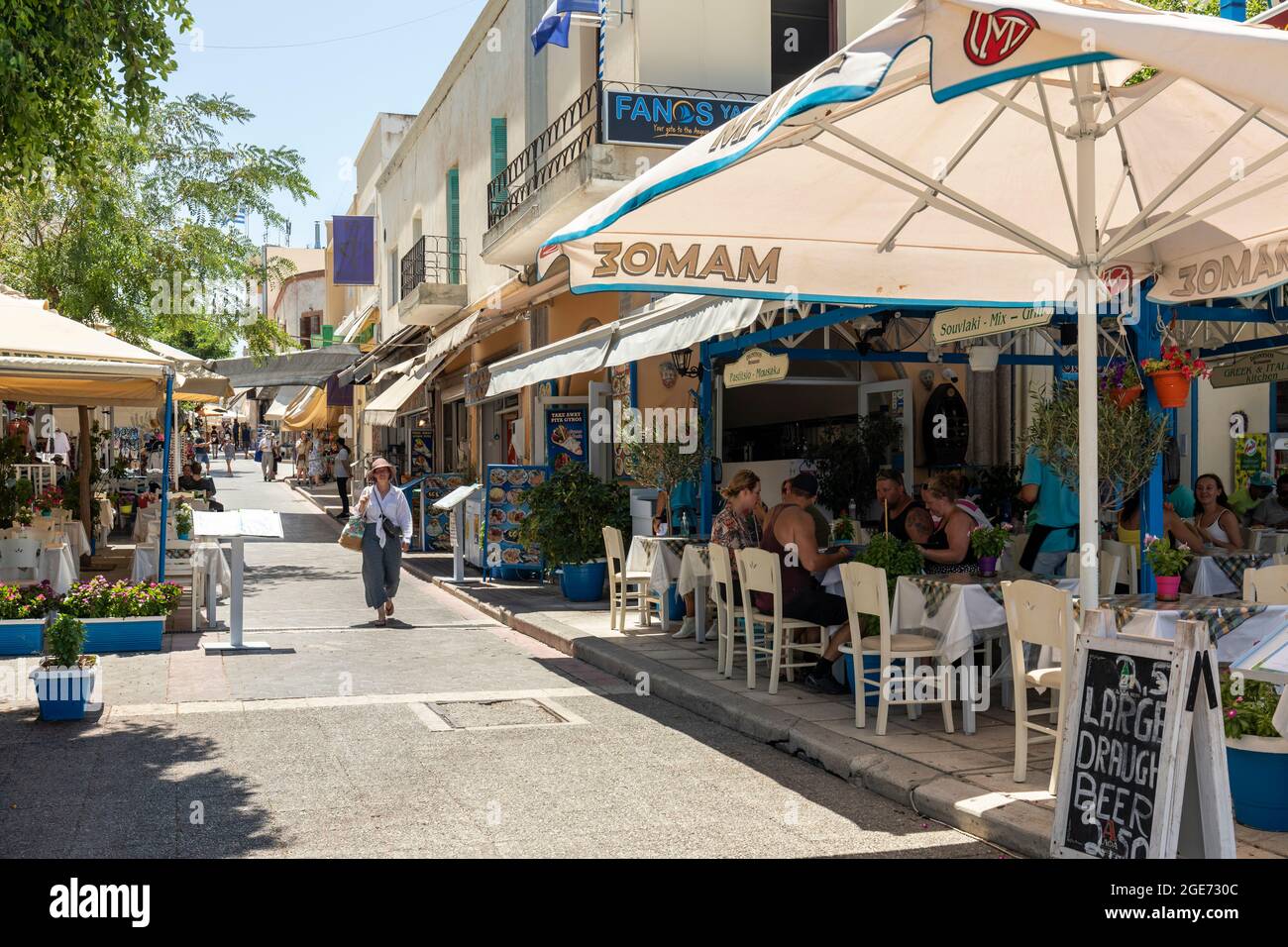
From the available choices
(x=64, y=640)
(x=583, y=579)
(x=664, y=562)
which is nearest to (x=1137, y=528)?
(x=664, y=562)

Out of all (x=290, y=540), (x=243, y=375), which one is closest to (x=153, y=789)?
(x=290, y=540)

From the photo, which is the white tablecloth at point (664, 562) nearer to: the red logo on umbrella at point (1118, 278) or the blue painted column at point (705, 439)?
the blue painted column at point (705, 439)

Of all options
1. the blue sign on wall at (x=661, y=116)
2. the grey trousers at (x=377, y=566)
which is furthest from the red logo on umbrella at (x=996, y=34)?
the blue sign on wall at (x=661, y=116)

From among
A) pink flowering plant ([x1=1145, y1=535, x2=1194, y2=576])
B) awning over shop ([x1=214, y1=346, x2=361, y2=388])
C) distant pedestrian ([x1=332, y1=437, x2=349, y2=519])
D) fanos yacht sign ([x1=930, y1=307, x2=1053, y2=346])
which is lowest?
pink flowering plant ([x1=1145, y1=535, x2=1194, y2=576])

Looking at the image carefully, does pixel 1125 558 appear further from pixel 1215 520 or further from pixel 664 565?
pixel 664 565

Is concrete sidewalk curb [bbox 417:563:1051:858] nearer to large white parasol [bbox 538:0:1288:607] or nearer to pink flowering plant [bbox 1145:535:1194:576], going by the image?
large white parasol [bbox 538:0:1288:607]

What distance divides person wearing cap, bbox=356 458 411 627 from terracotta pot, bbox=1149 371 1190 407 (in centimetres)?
754

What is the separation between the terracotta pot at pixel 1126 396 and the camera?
24.7 feet

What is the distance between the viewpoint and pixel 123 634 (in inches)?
402

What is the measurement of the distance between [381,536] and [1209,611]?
821 cm

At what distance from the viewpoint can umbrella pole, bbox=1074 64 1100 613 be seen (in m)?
5.30

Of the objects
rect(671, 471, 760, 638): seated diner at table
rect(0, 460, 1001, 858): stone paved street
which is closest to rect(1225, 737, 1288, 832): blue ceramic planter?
rect(0, 460, 1001, 858): stone paved street

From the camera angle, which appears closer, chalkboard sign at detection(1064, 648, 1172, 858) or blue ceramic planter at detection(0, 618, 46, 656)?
chalkboard sign at detection(1064, 648, 1172, 858)
